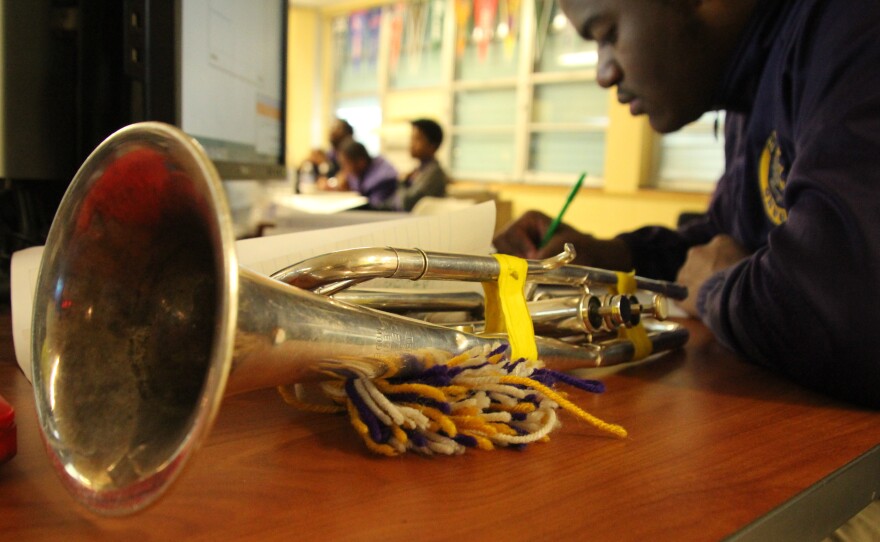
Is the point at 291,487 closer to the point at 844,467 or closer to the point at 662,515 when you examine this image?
the point at 662,515

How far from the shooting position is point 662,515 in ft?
1.05

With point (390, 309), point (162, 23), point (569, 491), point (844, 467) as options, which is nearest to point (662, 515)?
point (569, 491)

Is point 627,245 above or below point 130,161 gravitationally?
below

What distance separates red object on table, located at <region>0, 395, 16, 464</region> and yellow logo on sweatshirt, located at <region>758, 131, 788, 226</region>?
865 mm

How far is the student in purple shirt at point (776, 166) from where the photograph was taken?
58 cm

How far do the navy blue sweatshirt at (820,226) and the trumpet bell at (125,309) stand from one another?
51cm

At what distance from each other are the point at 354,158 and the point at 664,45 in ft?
13.4

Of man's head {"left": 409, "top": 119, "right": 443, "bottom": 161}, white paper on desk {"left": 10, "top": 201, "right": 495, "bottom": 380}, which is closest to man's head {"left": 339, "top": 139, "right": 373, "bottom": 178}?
man's head {"left": 409, "top": 119, "right": 443, "bottom": 161}

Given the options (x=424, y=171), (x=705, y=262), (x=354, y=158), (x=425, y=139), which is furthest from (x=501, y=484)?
(x=354, y=158)

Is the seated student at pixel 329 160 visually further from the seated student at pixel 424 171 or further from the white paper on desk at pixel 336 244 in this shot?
the white paper on desk at pixel 336 244

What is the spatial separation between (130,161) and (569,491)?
0.87 ft

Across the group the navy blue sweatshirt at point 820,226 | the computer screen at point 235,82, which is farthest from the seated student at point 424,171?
the navy blue sweatshirt at point 820,226

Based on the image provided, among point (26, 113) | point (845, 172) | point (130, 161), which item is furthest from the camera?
point (26, 113)

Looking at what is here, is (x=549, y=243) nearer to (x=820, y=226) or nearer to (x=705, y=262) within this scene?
(x=705, y=262)
